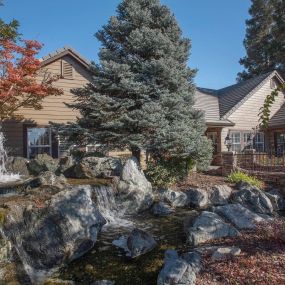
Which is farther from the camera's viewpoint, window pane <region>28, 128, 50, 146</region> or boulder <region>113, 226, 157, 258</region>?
window pane <region>28, 128, 50, 146</region>

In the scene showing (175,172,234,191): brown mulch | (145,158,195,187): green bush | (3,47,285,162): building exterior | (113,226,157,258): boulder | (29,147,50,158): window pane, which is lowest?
(113,226,157,258): boulder

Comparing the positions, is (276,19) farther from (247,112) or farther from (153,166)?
(153,166)

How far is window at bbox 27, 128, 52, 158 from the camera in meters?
15.4

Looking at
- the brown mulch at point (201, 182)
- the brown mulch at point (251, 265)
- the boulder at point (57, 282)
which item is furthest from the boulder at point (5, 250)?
the brown mulch at point (201, 182)

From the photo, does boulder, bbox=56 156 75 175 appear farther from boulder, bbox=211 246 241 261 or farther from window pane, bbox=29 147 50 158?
boulder, bbox=211 246 241 261

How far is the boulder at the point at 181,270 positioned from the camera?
5.47m

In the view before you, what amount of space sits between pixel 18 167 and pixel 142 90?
535 centimetres

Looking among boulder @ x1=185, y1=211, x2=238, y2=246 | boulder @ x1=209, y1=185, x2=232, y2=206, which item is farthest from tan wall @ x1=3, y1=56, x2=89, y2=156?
boulder @ x1=185, y1=211, x2=238, y2=246

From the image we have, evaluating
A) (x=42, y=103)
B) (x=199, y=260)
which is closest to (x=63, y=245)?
(x=199, y=260)

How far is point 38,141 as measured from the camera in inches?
619

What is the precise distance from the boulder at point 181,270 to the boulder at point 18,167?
7.38 meters

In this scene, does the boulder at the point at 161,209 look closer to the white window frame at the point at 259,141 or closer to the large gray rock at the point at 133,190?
the large gray rock at the point at 133,190

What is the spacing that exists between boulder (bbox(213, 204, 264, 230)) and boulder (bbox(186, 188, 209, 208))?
5.71ft

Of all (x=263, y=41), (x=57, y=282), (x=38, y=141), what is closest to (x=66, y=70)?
(x=38, y=141)
